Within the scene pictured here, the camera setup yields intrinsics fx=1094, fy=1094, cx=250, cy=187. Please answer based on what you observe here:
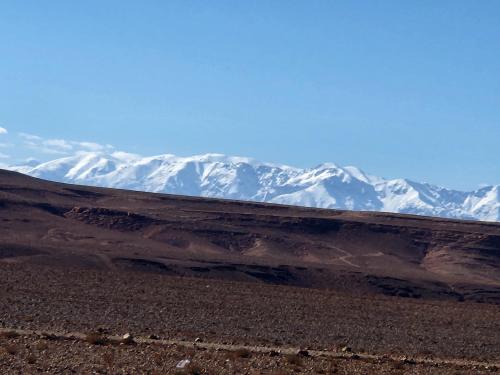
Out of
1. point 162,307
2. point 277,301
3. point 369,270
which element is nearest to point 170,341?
point 162,307

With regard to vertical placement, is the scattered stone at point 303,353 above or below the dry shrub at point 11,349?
below

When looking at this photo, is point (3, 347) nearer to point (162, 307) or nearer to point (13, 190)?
point (162, 307)

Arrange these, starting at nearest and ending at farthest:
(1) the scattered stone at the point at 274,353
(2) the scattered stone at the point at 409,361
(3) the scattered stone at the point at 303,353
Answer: (1) the scattered stone at the point at 274,353, (3) the scattered stone at the point at 303,353, (2) the scattered stone at the point at 409,361

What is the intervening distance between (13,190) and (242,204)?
24.8 m

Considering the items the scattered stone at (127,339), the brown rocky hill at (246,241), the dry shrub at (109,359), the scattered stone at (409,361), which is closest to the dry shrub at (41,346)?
the dry shrub at (109,359)

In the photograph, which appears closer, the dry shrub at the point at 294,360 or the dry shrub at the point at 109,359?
the dry shrub at the point at 109,359

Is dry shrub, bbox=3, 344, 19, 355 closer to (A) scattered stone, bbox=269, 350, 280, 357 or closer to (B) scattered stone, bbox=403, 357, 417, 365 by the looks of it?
(A) scattered stone, bbox=269, 350, 280, 357

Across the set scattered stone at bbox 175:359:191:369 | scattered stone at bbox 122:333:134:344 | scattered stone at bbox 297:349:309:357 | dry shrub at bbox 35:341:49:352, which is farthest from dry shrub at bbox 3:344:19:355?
scattered stone at bbox 297:349:309:357

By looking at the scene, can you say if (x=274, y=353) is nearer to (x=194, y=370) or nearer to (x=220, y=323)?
(x=194, y=370)

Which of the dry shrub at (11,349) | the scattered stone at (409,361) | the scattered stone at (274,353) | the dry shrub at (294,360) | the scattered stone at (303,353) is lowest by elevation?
the scattered stone at (409,361)

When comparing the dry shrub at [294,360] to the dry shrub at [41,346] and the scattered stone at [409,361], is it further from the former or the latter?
the dry shrub at [41,346]

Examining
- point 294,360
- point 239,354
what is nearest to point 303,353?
point 294,360

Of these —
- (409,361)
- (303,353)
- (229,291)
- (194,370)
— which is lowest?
(409,361)

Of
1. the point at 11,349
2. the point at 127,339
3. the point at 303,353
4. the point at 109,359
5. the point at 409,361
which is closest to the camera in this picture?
the point at 109,359
